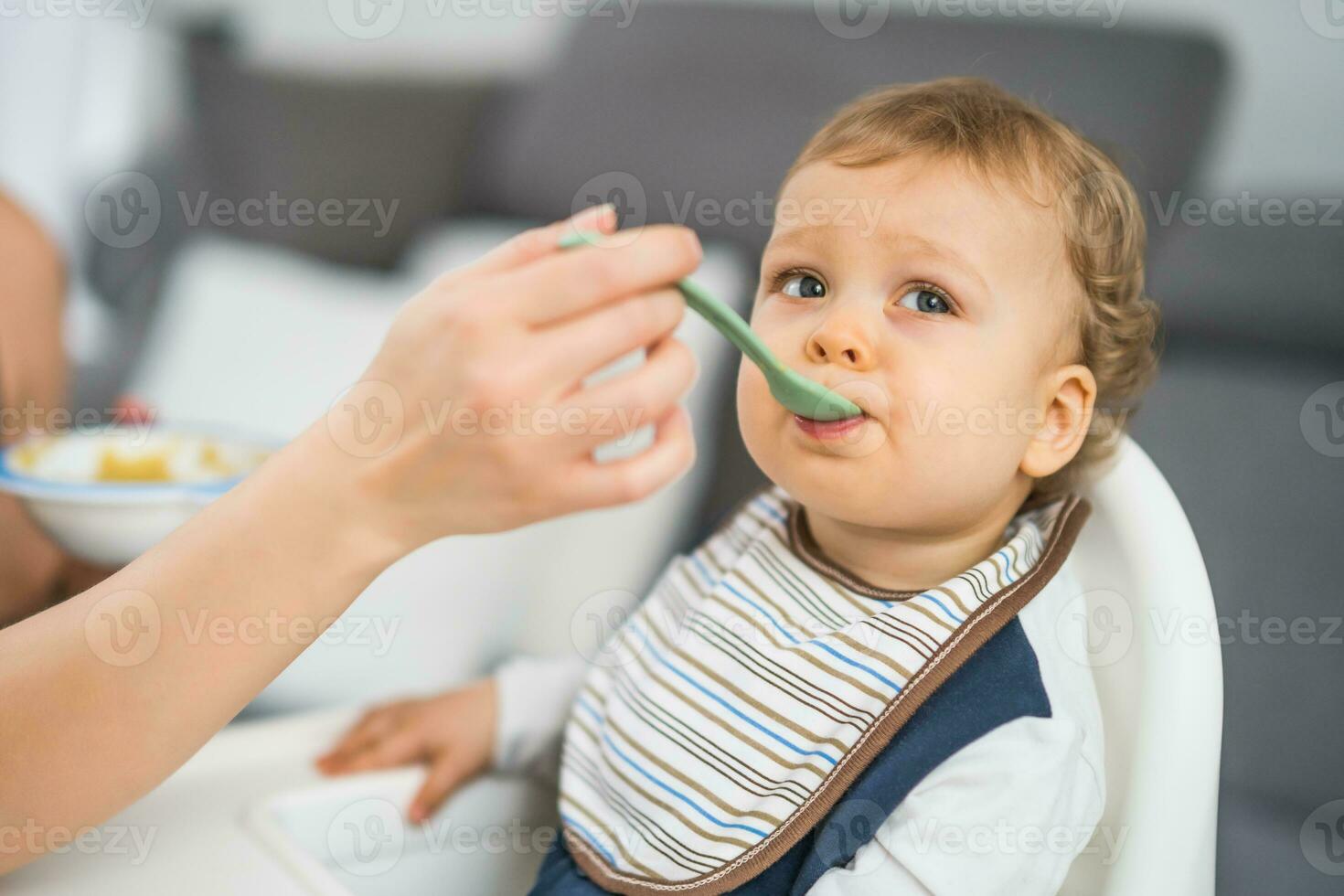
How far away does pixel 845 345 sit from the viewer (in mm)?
739

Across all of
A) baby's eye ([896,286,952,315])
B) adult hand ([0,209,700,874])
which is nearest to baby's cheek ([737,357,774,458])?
baby's eye ([896,286,952,315])

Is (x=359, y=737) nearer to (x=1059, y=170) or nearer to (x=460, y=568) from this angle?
(x=460, y=568)

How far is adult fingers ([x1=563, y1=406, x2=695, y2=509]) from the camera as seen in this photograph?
54 centimetres

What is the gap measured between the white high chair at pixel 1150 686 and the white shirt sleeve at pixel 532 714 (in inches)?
17.7

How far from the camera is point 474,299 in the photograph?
0.51 metres

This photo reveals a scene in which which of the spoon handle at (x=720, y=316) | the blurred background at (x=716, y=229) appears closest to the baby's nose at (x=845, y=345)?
the spoon handle at (x=720, y=316)

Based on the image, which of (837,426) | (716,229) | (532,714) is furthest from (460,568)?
(837,426)

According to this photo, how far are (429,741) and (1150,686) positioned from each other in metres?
0.58

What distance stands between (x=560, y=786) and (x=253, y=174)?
1.76 m

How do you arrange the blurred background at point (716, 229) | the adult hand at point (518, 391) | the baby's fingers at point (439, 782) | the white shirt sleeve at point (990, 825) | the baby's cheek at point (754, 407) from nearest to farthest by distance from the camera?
the adult hand at point (518, 391), the white shirt sleeve at point (990, 825), the baby's cheek at point (754, 407), the baby's fingers at point (439, 782), the blurred background at point (716, 229)

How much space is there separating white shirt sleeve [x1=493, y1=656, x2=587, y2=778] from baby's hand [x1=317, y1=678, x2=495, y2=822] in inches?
0.5

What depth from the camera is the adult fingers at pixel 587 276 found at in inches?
20.2

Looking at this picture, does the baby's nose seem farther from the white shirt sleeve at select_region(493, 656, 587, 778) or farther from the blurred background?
the white shirt sleeve at select_region(493, 656, 587, 778)

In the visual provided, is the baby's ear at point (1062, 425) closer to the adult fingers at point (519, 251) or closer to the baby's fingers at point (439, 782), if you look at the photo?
the adult fingers at point (519, 251)
